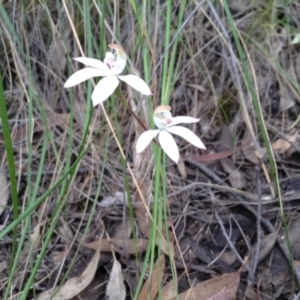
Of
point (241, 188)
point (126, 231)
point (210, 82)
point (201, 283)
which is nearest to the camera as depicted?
point (201, 283)

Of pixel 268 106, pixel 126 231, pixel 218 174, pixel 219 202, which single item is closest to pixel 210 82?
pixel 268 106

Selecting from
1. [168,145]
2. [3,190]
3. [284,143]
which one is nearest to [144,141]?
[168,145]

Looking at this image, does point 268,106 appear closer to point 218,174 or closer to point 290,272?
point 218,174

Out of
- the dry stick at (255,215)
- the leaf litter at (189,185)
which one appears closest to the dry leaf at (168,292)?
the leaf litter at (189,185)

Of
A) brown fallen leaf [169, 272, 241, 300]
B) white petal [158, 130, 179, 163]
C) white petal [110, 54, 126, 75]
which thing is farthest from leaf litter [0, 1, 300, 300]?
white petal [110, 54, 126, 75]

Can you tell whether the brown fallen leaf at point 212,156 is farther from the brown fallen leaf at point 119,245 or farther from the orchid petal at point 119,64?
the orchid petal at point 119,64

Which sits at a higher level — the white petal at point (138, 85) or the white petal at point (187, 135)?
the white petal at point (138, 85)

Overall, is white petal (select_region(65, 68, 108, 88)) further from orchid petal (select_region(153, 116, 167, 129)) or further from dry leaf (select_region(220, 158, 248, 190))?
dry leaf (select_region(220, 158, 248, 190))
